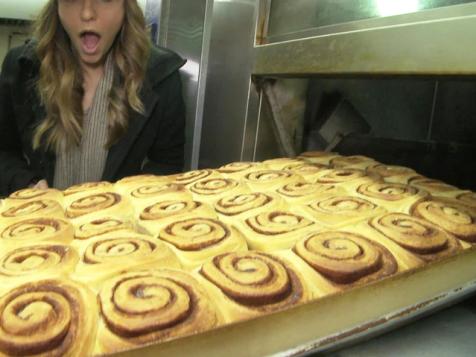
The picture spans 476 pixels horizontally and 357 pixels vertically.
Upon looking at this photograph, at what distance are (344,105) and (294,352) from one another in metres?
1.15

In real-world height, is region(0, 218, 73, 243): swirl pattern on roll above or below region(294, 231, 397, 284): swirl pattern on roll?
below

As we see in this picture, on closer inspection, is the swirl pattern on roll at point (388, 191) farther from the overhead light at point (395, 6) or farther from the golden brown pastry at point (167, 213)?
the overhead light at point (395, 6)

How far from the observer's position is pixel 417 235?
0.77 metres

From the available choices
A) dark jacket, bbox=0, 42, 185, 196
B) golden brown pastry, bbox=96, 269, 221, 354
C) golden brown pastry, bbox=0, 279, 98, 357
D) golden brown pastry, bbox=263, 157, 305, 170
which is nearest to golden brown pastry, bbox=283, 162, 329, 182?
golden brown pastry, bbox=263, 157, 305, 170

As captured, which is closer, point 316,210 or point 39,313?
point 39,313

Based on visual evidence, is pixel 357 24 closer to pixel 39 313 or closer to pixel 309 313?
pixel 309 313

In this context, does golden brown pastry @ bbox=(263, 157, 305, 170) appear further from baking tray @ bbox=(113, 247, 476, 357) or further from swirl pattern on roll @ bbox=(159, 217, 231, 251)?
baking tray @ bbox=(113, 247, 476, 357)

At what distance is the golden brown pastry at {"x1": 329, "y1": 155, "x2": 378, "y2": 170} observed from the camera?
130cm

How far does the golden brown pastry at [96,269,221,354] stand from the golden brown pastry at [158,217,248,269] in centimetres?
8

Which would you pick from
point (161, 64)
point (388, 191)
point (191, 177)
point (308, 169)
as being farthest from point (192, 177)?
point (161, 64)

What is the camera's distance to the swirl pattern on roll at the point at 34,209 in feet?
3.25

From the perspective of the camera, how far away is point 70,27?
1.70 metres

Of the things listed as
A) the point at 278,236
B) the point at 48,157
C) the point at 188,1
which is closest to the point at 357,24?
the point at 278,236

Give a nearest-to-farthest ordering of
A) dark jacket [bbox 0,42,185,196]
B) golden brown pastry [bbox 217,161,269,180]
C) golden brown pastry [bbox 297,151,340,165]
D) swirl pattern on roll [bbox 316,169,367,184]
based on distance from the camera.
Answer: swirl pattern on roll [bbox 316,169,367,184] < golden brown pastry [bbox 217,161,269,180] < golden brown pastry [bbox 297,151,340,165] < dark jacket [bbox 0,42,185,196]
